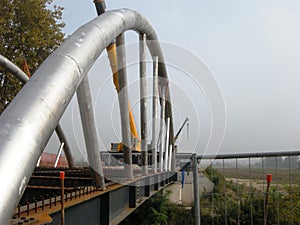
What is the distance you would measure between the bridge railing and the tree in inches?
574

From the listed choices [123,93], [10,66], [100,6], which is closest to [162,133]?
[10,66]

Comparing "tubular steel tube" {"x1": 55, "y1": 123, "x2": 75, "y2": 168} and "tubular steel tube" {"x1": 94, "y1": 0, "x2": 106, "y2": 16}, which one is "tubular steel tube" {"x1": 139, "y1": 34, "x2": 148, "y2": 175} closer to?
"tubular steel tube" {"x1": 94, "y1": 0, "x2": 106, "y2": 16}

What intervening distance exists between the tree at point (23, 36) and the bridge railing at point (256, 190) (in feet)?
47.9

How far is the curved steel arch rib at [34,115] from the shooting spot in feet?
5.79

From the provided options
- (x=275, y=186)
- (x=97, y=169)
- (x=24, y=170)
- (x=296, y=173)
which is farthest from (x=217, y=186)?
(x=24, y=170)

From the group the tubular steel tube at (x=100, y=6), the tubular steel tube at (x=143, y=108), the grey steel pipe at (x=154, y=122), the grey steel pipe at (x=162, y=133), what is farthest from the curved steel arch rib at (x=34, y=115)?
the grey steel pipe at (x=162, y=133)

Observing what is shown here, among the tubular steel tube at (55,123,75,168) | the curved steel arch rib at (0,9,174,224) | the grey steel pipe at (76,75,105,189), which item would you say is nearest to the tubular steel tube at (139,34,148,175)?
the grey steel pipe at (76,75,105,189)

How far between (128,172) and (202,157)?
2359mm

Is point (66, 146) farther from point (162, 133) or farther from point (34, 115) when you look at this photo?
point (34, 115)

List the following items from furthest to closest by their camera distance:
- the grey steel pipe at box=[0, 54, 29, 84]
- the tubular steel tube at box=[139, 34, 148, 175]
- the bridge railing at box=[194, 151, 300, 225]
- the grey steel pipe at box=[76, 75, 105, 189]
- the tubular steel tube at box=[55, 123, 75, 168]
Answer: the tubular steel tube at box=[55, 123, 75, 168]
the grey steel pipe at box=[0, 54, 29, 84]
the tubular steel tube at box=[139, 34, 148, 175]
the bridge railing at box=[194, 151, 300, 225]
the grey steel pipe at box=[76, 75, 105, 189]

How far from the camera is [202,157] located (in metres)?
6.97

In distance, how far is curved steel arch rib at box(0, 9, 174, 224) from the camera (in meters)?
1.76

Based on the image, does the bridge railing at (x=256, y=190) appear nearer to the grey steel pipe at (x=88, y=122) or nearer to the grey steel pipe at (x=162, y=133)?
the grey steel pipe at (x=88, y=122)

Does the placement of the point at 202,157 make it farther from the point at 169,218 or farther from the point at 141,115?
the point at 169,218
